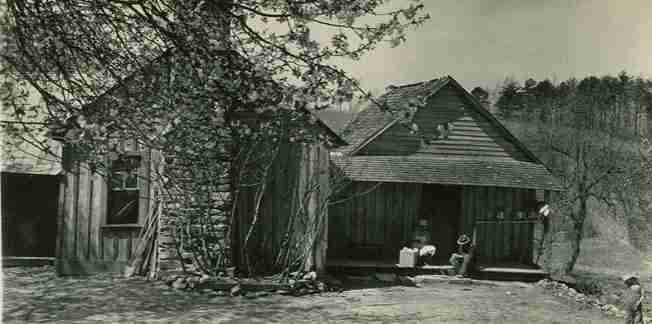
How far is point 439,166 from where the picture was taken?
17.4 m

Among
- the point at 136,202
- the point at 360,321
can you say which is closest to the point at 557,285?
the point at 360,321

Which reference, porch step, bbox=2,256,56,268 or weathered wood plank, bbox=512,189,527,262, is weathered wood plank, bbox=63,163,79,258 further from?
weathered wood plank, bbox=512,189,527,262

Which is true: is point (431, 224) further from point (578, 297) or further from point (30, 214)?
point (30, 214)

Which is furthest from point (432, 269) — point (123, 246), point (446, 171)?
point (123, 246)

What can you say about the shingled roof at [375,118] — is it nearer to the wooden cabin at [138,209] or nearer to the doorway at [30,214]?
the wooden cabin at [138,209]

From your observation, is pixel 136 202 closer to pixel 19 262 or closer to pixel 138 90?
pixel 19 262

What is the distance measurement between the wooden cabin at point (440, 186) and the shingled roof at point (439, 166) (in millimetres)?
28

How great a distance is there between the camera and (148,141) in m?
7.59

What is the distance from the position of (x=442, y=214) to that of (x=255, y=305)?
9701mm

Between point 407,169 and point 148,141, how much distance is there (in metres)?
10.3

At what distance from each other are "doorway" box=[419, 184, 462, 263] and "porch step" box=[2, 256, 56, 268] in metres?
10.2

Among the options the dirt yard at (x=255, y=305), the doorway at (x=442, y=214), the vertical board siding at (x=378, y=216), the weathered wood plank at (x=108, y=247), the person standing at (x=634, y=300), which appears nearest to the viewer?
the person standing at (x=634, y=300)

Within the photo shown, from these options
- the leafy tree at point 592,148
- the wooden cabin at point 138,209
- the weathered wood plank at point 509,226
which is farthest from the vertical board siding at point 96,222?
the leafy tree at point 592,148

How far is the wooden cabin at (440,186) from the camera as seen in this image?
17.0m
